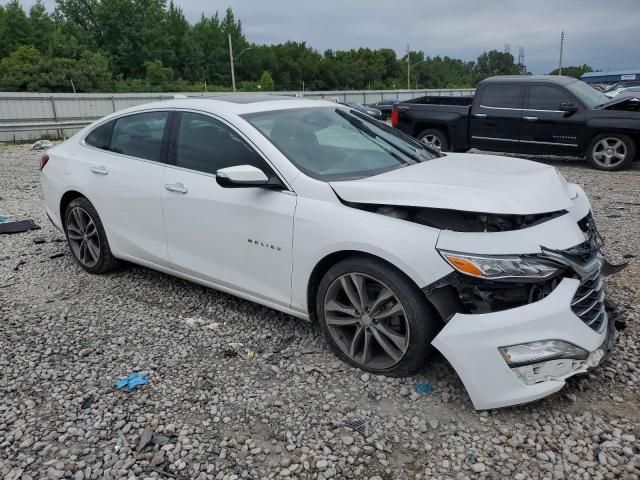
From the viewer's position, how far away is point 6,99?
2100 centimetres

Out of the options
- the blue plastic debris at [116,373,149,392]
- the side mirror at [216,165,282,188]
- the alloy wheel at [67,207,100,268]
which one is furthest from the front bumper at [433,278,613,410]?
the alloy wheel at [67,207,100,268]

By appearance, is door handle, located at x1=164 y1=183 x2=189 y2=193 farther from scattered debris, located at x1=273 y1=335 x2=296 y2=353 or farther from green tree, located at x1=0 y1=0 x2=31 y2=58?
green tree, located at x1=0 y1=0 x2=31 y2=58

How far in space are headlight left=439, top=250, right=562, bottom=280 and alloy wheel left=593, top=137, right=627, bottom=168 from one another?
8.34m

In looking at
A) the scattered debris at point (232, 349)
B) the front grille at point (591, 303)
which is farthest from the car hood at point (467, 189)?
the scattered debris at point (232, 349)

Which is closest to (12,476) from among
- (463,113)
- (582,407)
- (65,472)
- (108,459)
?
(65,472)

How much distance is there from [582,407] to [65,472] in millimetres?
2619

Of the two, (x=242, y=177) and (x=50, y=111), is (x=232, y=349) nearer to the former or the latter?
(x=242, y=177)

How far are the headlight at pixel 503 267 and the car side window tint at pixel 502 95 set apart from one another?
8.57 m

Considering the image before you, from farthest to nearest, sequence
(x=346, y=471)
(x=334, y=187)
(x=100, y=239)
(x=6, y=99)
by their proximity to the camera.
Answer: (x=6, y=99)
(x=100, y=239)
(x=334, y=187)
(x=346, y=471)

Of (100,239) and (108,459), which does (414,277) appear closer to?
(108,459)

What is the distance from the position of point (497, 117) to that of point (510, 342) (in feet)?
28.9

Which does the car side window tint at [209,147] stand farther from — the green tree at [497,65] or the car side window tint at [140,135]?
the green tree at [497,65]

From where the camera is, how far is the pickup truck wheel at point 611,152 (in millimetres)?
9531

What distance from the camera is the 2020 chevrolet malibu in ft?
8.57
